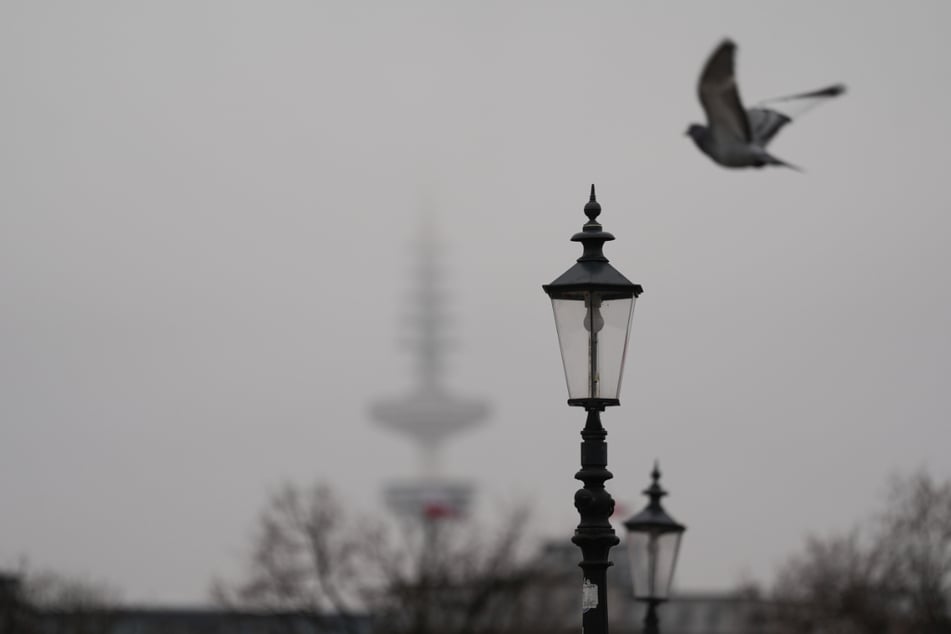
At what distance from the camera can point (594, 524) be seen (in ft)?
51.4

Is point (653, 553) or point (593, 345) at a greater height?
point (593, 345)

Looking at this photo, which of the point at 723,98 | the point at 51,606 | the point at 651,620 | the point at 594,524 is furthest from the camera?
the point at 51,606

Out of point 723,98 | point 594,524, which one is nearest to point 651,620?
point 594,524

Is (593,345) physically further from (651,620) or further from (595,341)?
(651,620)

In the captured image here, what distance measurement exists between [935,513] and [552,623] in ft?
48.7

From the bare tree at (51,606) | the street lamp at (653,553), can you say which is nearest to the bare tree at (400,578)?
the bare tree at (51,606)

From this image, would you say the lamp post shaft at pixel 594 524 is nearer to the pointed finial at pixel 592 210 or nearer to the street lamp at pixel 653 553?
the pointed finial at pixel 592 210

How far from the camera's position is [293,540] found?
214ft

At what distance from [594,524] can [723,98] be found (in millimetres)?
4073

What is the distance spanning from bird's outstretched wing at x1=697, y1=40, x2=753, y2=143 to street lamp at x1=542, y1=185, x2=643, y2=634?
255cm

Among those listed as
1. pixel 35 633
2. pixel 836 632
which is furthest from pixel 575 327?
pixel 836 632

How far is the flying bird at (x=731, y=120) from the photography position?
40.3 ft

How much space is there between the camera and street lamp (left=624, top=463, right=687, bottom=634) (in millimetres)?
21344

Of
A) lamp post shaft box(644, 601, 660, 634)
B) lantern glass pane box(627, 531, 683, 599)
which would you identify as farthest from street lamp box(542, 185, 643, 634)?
lamp post shaft box(644, 601, 660, 634)
